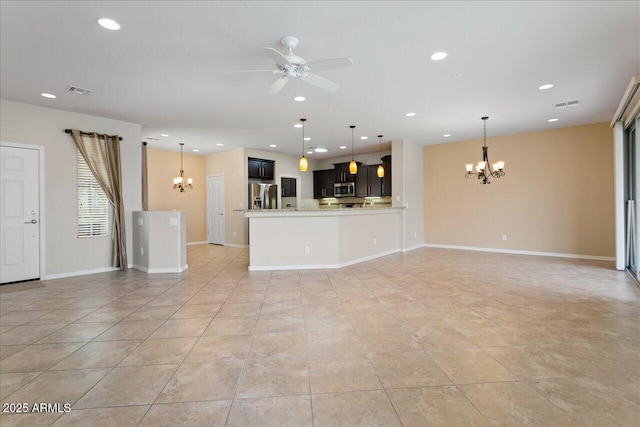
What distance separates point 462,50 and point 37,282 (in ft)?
22.2

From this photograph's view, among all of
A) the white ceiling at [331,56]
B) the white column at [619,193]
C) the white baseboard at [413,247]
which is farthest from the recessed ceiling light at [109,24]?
the white column at [619,193]

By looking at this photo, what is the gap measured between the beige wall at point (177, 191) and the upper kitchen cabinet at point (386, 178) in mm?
5651

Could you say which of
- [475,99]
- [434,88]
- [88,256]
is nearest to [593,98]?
[475,99]

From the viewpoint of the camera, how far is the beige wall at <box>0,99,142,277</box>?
462cm

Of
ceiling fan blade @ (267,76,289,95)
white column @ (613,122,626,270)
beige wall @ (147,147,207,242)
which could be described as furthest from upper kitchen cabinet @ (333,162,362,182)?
ceiling fan blade @ (267,76,289,95)

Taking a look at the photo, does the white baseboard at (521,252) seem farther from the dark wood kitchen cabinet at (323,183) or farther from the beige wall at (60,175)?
the beige wall at (60,175)

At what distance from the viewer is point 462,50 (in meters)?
3.13

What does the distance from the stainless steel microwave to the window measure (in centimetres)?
620

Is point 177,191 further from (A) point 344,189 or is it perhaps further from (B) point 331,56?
(B) point 331,56

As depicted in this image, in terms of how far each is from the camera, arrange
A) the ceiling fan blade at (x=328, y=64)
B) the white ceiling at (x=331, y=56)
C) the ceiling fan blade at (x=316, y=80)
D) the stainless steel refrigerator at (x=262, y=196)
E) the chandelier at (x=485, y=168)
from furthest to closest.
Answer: the stainless steel refrigerator at (x=262, y=196)
the chandelier at (x=485, y=168)
the ceiling fan blade at (x=316, y=80)
the ceiling fan blade at (x=328, y=64)
the white ceiling at (x=331, y=56)

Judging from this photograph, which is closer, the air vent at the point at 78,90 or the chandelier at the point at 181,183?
the air vent at the point at 78,90

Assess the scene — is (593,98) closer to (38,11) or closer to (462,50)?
(462,50)

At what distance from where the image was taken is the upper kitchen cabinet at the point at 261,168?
862 cm

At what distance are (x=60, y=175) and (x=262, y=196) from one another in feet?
15.0
